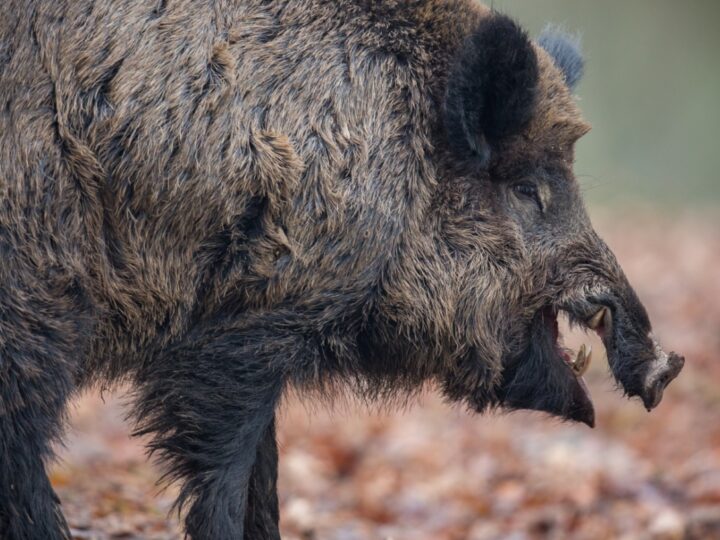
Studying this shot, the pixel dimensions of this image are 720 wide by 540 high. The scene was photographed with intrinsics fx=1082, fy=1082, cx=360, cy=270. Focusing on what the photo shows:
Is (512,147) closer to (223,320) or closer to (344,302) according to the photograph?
(344,302)

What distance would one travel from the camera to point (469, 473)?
8.54 metres

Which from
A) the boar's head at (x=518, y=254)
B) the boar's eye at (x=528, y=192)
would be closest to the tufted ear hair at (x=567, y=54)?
the boar's head at (x=518, y=254)

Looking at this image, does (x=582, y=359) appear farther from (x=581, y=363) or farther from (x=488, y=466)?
(x=488, y=466)

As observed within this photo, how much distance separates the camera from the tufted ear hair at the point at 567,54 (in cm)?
562

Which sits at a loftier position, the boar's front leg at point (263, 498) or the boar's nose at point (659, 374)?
the boar's nose at point (659, 374)

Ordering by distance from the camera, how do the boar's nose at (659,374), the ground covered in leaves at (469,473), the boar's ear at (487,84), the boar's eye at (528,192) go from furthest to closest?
1. the ground covered in leaves at (469,473)
2. the boar's eye at (528,192)
3. the boar's nose at (659,374)
4. the boar's ear at (487,84)

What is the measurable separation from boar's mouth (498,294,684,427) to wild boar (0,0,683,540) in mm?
12

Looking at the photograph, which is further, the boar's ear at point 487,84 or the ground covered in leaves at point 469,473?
the ground covered in leaves at point 469,473

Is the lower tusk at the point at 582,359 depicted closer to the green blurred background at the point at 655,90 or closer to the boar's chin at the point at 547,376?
the boar's chin at the point at 547,376

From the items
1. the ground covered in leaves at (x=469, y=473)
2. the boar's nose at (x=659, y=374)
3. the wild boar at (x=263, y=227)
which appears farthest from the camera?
the ground covered in leaves at (x=469, y=473)

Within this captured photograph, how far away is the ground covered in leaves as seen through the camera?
6773 millimetres

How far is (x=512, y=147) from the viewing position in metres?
5.08

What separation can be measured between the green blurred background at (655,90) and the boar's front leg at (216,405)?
25.3 meters

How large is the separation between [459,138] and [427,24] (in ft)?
1.94
